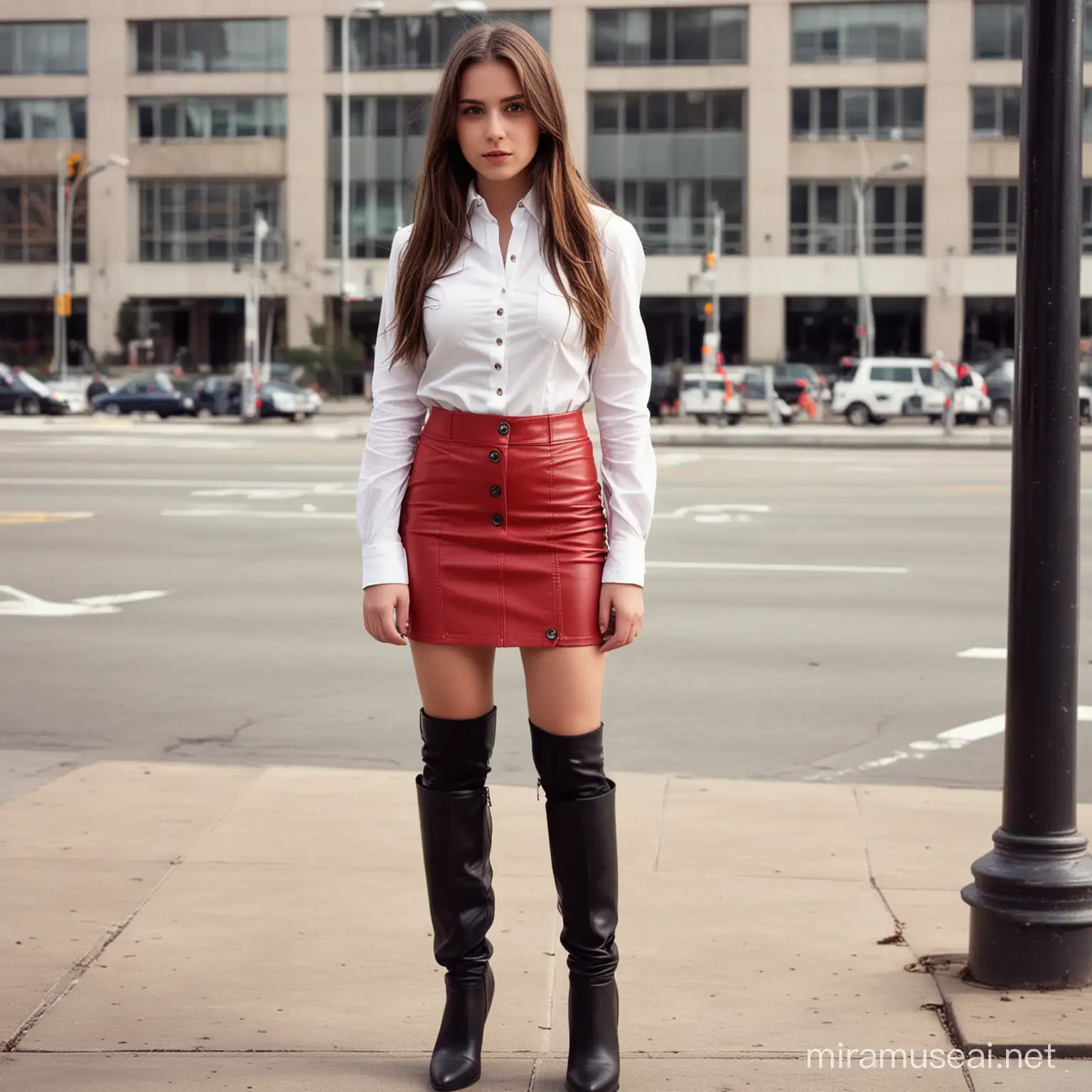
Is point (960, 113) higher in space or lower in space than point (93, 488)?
higher

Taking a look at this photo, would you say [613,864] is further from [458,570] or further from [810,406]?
[810,406]

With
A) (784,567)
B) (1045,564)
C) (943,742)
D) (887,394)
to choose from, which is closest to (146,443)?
(887,394)

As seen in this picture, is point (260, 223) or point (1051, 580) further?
point (260, 223)

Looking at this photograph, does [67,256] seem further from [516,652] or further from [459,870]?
[459,870]

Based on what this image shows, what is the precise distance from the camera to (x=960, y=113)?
67.1m

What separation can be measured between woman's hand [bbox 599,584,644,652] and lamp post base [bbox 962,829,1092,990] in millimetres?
1250

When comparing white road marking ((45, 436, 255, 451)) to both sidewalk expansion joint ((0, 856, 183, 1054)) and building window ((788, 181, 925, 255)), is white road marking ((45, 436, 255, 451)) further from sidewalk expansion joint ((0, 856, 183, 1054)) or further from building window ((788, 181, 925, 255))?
building window ((788, 181, 925, 255))

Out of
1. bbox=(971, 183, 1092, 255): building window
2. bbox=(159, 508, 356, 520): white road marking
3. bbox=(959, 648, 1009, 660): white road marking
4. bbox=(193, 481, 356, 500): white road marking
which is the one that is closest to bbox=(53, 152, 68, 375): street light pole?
bbox=(193, 481, 356, 500): white road marking

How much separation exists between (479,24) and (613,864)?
5.75 ft

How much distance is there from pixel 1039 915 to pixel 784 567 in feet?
31.6

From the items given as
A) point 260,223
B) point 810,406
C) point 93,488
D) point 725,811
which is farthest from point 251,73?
point 725,811

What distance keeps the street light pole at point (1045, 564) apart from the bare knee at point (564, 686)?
3.78 ft

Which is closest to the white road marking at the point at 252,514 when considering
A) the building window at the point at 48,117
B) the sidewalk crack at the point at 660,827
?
the sidewalk crack at the point at 660,827

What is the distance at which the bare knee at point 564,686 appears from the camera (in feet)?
11.5
